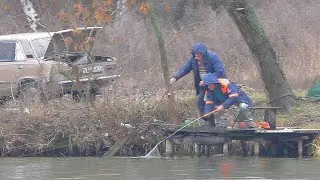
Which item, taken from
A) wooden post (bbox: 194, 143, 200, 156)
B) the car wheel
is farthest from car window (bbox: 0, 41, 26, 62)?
wooden post (bbox: 194, 143, 200, 156)

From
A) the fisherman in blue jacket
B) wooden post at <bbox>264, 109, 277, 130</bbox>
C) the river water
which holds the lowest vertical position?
the river water

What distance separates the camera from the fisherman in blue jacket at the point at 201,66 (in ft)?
63.1

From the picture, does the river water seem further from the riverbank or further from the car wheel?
the car wheel

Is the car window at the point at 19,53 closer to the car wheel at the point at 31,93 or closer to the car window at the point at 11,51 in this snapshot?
the car window at the point at 11,51

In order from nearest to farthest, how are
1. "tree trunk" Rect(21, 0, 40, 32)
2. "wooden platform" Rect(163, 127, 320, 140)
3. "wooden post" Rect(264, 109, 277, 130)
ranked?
1. "wooden platform" Rect(163, 127, 320, 140)
2. "wooden post" Rect(264, 109, 277, 130)
3. "tree trunk" Rect(21, 0, 40, 32)

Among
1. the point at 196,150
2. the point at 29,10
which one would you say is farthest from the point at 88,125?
the point at 29,10

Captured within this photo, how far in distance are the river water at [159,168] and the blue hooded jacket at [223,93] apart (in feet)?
3.35

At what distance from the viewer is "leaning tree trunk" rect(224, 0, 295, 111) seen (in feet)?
70.2

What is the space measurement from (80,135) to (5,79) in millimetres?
3617

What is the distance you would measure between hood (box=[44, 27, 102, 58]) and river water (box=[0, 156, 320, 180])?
2374 mm

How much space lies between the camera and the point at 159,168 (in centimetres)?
1773

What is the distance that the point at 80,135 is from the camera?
2030 cm

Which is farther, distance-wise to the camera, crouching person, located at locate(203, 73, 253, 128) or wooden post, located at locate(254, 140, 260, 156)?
wooden post, located at locate(254, 140, 260, 156)

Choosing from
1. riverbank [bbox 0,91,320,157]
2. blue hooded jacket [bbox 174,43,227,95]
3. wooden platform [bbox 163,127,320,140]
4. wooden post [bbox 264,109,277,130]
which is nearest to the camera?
wooden platform [bbox 163,127,320,140]
